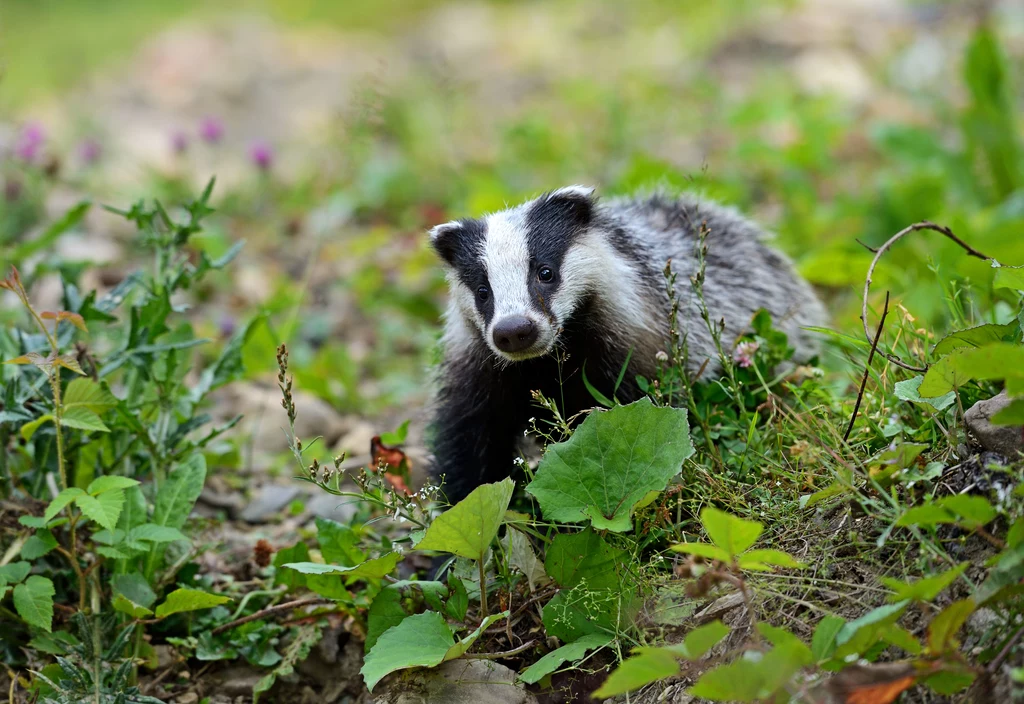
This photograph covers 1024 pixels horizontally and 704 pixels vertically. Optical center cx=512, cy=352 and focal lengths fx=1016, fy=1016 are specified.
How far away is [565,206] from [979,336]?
4.67ft

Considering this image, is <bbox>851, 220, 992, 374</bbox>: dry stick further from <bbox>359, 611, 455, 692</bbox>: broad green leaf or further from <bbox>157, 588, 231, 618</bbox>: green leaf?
<bbox>157, 588, 231, 618</bbox>: green leaf

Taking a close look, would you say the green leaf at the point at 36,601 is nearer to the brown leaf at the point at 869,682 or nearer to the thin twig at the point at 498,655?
the thin twig at the point at 498,655

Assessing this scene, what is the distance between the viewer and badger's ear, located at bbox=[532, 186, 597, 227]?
3.46 meters

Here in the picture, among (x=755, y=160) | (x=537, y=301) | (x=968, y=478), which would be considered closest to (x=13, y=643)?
(x=537, y=301)

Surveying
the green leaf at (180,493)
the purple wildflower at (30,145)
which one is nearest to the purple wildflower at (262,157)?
the purple wildflower at (30,145)

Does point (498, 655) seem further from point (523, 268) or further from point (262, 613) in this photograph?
point (523, 268)

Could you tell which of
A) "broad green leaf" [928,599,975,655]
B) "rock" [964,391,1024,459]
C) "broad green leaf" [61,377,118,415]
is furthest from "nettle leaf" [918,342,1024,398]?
"broad green leaf" [61,377,118,415]

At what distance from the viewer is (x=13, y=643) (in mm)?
2918

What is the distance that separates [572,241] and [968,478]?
1.53 m

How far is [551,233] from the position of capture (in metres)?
3.41

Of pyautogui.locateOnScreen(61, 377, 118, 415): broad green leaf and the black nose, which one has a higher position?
the black nose

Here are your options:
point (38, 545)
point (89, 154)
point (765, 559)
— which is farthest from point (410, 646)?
point (89, 154)

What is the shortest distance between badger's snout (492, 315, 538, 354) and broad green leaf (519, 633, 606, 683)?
0.90 m

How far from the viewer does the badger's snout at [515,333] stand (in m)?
3.05
